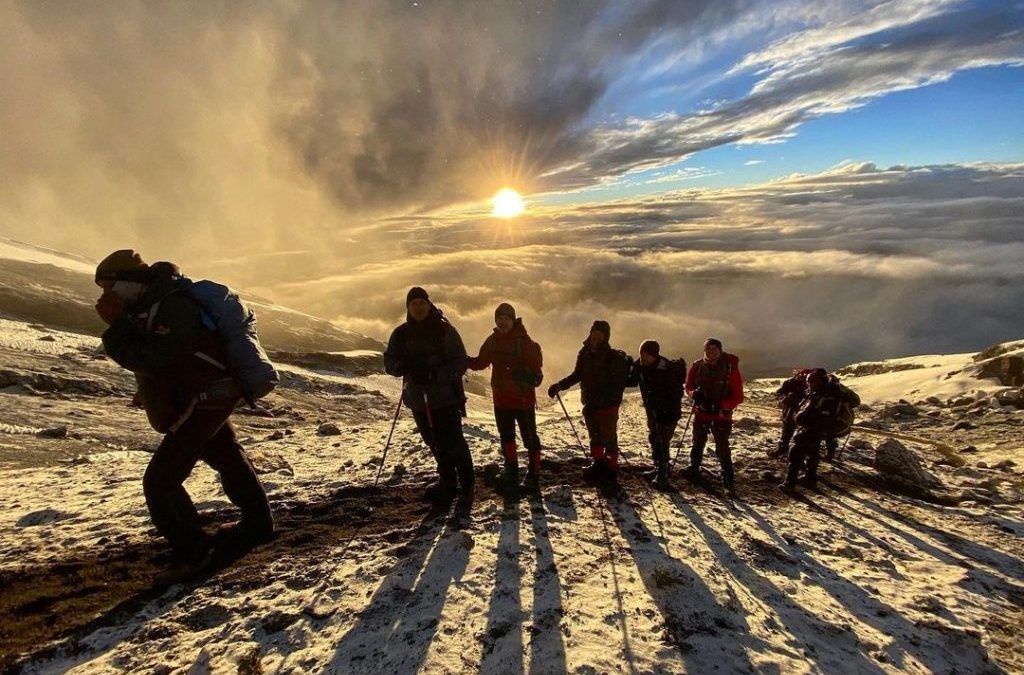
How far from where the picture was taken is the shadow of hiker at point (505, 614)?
380 cm

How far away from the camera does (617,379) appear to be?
7938mm

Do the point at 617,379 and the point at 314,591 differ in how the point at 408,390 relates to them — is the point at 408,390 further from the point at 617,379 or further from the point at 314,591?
the point at 617,379

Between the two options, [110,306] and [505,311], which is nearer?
[110,306]

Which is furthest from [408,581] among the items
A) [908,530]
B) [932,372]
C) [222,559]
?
[932,372]

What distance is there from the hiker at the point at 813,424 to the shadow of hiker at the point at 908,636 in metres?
3.78

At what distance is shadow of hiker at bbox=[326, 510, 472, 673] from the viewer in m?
3.77

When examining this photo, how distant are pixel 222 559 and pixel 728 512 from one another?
657 centimetres

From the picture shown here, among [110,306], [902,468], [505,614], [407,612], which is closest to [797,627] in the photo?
[505,614]

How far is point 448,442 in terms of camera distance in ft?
21.4

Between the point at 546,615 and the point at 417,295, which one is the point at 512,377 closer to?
the point at 417,295

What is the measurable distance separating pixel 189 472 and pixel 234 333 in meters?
1.24

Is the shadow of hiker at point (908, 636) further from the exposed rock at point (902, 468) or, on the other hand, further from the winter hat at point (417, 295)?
the exposed rock at point (902, 468)

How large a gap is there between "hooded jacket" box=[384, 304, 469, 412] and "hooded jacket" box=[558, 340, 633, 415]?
229cm

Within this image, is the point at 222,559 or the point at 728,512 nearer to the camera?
the point at 222,559
